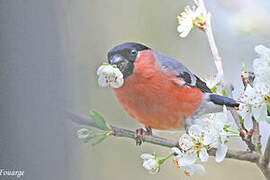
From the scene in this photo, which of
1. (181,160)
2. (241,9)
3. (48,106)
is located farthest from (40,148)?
(241,9)

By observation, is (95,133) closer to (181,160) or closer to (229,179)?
(181,160)

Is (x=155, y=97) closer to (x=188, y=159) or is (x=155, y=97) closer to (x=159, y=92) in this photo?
(x=159, y=92)

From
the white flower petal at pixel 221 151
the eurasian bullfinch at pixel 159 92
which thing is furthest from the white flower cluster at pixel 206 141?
the eurasian bullfinch at pixel 159 92

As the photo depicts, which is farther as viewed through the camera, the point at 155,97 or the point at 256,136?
the point at 155,97

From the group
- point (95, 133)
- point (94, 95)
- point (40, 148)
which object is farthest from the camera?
point (94, 95)

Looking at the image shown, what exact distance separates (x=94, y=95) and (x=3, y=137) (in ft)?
0.75

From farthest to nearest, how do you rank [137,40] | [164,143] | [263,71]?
[137,40]
[164,143]
[263,71]

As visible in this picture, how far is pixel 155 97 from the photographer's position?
1.59ft

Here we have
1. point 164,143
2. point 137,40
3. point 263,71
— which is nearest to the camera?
point 263,71

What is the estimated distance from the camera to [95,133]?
17.1 inches

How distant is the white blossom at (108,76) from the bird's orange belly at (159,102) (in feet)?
0.22

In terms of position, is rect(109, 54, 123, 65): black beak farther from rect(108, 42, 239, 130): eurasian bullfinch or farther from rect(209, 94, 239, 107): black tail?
rect(209, 94, 239, 107): black tail

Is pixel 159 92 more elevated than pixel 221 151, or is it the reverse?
pixel 159 92

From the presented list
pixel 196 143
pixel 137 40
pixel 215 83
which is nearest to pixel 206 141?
pixel 196 143
